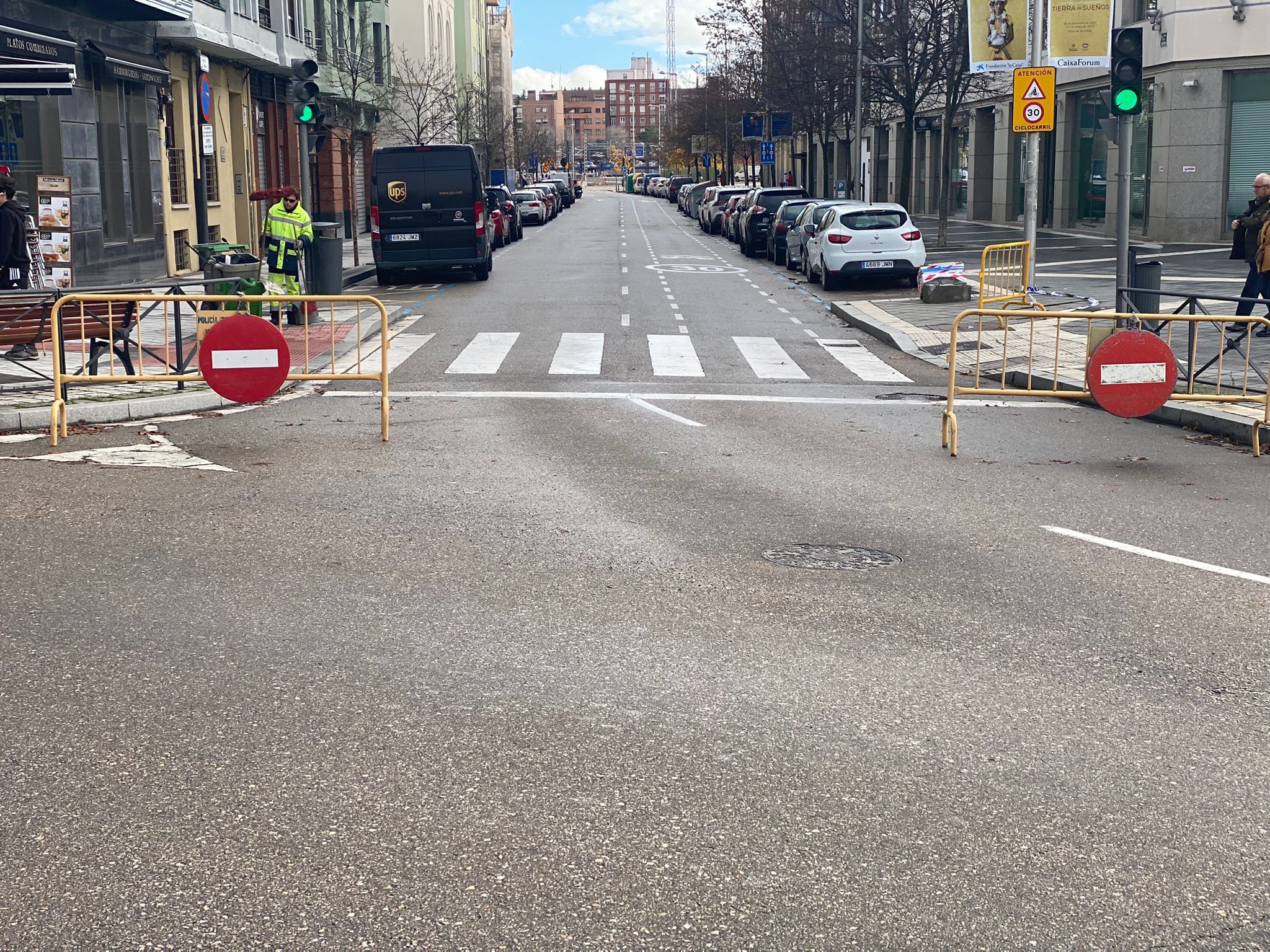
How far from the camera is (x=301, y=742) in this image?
4781mm

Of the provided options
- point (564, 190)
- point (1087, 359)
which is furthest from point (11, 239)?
point (564, 190)

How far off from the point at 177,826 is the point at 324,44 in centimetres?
4458

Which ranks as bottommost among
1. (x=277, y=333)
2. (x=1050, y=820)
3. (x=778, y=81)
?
(x=1050, y=820)

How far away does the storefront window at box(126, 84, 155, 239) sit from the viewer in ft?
88.4

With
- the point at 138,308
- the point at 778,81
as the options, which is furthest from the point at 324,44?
the point at 138,308

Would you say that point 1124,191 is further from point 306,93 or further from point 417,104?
point 417,104

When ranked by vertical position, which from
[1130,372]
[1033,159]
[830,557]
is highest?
[1033,159]

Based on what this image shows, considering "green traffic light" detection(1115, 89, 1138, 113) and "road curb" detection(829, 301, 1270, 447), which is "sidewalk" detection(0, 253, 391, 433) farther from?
"green traffic light" detection(1115, 89, 1138, 113)

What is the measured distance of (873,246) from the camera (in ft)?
88.2

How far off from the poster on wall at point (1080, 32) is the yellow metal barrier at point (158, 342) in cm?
1257

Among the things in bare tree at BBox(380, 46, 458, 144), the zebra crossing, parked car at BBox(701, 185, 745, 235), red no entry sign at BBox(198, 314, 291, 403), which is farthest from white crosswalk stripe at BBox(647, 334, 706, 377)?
parked car at BBox(701, 185, 745, 235)

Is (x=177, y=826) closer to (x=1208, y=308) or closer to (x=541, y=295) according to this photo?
(x=1208, y=308)

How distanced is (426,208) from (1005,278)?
11.2 meters

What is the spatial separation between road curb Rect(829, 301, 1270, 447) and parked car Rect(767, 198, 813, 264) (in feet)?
48.9
